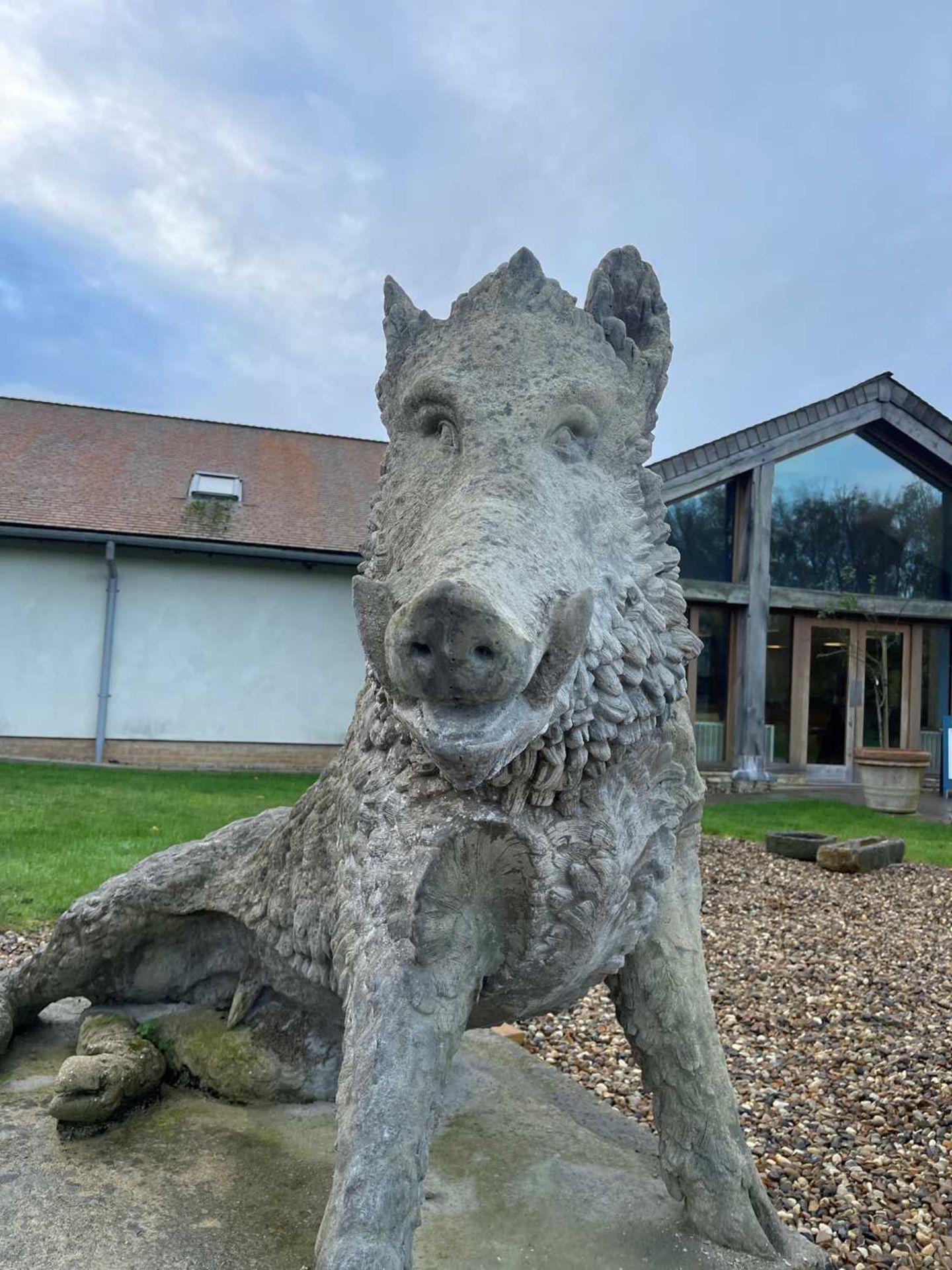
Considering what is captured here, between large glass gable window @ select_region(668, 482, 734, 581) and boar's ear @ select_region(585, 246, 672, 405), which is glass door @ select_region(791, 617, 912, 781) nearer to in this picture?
large glass gable window @ select_region(668, 482, 734, 581)

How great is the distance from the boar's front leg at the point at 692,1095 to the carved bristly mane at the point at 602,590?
42 cm

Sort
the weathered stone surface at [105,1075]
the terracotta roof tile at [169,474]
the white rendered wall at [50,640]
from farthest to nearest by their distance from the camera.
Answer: the terracotta roof tile at [169,474]
the white rendered wall at [50,640]
the weathered stone surface at [105,1075]

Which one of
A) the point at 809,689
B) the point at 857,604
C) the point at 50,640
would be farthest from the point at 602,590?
the point at 809,689

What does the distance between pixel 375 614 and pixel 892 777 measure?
33.9ft

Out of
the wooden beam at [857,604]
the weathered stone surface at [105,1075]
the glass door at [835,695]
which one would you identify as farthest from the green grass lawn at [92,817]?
the glass door at [835,695]

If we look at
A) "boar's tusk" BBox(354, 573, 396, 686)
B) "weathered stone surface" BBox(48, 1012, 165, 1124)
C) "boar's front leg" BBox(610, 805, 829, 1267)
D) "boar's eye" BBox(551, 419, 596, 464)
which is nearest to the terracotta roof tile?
"weathered stone surface" BBox(48, 1012, 165, 1124)

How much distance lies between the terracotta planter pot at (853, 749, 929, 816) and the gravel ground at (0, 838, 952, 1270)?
3989 millimetres

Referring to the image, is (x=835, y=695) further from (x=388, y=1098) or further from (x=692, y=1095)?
(x=388, y=1098)

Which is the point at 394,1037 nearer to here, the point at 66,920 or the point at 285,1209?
the point at 285,1209

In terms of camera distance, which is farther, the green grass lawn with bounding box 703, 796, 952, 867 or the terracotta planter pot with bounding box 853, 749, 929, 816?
the terracotta planter pot with bounding box 853, 749, 929, 816

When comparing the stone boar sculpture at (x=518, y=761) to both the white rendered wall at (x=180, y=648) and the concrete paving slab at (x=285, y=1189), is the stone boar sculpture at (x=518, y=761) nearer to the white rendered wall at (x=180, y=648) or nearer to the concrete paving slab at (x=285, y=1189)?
the concrete paving slab at (x=285, y=1189)

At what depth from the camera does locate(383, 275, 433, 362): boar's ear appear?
1707 mm

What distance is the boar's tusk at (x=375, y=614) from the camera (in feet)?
4.17

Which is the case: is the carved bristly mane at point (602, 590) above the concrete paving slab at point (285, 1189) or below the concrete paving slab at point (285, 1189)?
above
